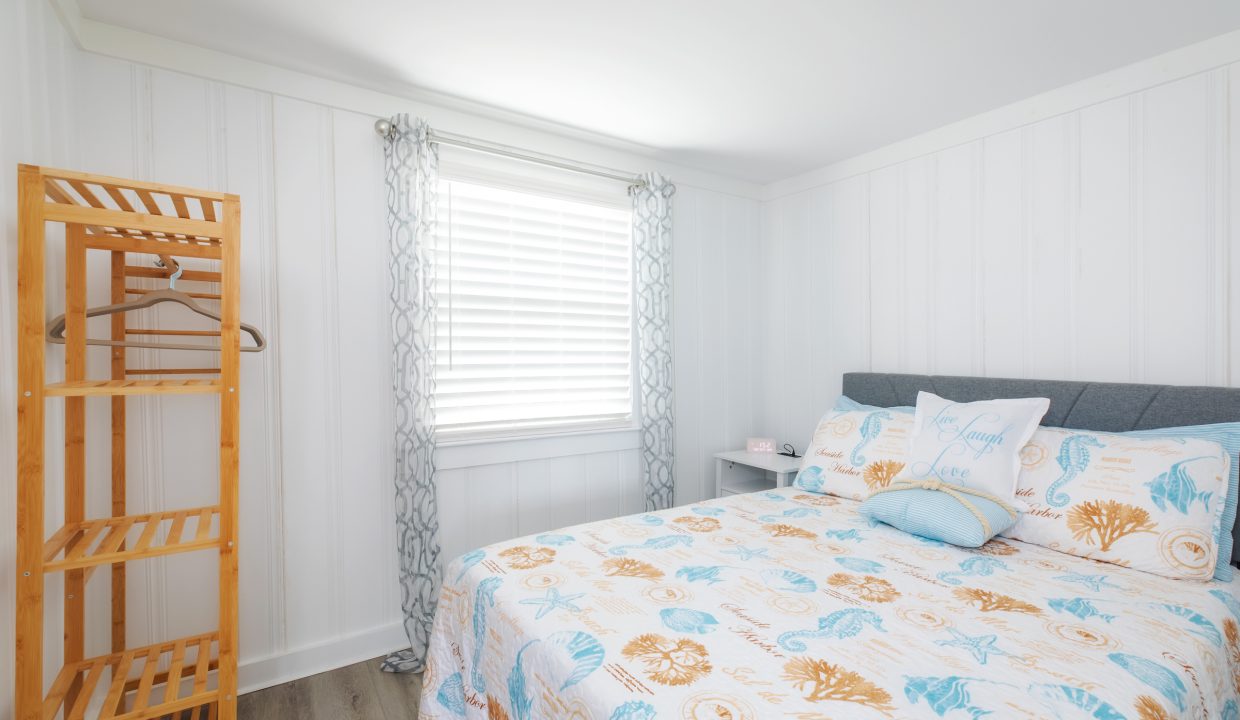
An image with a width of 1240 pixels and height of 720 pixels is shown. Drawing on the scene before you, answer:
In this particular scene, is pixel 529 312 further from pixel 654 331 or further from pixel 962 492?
pixel 962 492

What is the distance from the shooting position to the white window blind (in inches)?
105

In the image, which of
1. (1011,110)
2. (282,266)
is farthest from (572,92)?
(1011,110)

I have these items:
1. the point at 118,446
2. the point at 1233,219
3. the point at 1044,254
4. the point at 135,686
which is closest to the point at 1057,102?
the point at 1044,254

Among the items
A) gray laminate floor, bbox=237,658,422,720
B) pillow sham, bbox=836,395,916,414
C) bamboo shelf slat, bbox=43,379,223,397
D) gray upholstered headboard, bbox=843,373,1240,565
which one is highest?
bamboo shelf slat, bbox=43,379,223,397

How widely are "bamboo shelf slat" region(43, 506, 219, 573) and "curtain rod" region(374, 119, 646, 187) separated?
1.68 m

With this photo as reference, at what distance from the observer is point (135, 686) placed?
204cm

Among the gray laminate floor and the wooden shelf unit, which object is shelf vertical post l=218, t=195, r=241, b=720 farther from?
the gray laminate floor

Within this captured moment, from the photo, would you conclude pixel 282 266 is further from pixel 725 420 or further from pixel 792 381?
pixel 792 381

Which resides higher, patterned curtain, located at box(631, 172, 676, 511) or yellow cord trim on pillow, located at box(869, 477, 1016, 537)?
patterned curtain, located at box(631, 172, 676, 511)

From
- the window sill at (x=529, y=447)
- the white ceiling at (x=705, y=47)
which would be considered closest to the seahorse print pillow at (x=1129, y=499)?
the white ceiling at (x=705, y=47)

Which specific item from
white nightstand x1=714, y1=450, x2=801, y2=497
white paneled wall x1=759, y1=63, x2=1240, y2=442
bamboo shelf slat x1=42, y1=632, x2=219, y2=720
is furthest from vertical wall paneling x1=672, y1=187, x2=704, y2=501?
bamboo shelf slat x1=42, y1=632, x2=219, y2=720

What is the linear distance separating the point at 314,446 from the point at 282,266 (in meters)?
0.74

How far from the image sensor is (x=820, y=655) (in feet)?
4.17

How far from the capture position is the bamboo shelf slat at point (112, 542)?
1.46m
